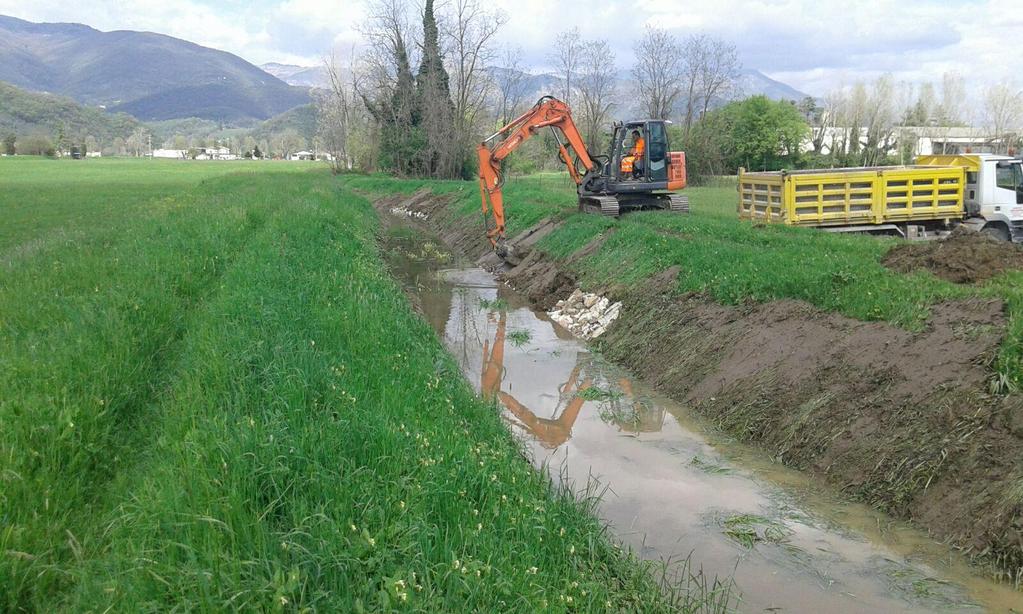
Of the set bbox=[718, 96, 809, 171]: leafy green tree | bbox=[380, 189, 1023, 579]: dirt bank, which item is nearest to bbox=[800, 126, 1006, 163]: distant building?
bbox=[718, 96, 809, 171]: leafy green tree

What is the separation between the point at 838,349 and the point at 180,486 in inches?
293

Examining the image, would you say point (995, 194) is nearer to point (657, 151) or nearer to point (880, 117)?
point (657, 151)

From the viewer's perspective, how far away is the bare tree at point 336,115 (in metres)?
73.8

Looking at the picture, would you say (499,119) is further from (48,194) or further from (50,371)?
(50,371)

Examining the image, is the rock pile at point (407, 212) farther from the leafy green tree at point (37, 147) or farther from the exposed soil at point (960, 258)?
the leafy green tree at point (37, 147)

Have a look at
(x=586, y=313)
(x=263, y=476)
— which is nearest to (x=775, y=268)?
(x=586, y=313)

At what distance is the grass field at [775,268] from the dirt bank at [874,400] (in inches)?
9.0

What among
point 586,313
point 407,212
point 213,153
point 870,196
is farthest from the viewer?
point 213,153

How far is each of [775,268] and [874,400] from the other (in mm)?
4233

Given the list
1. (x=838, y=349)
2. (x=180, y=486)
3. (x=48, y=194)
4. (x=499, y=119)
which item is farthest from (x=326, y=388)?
(x=499, y=119)

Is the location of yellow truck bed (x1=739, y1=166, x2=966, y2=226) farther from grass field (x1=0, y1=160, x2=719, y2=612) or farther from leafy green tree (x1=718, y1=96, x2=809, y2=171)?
leafy green tree (x1=718, y1=96, x2=809, y2=171)

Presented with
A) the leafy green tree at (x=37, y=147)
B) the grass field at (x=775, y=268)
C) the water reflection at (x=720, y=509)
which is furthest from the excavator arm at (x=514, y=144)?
the leafy green tree at (x=37, y=147)

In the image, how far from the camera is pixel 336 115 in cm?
7712

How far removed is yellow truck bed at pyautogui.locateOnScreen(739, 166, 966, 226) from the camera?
17.0m
